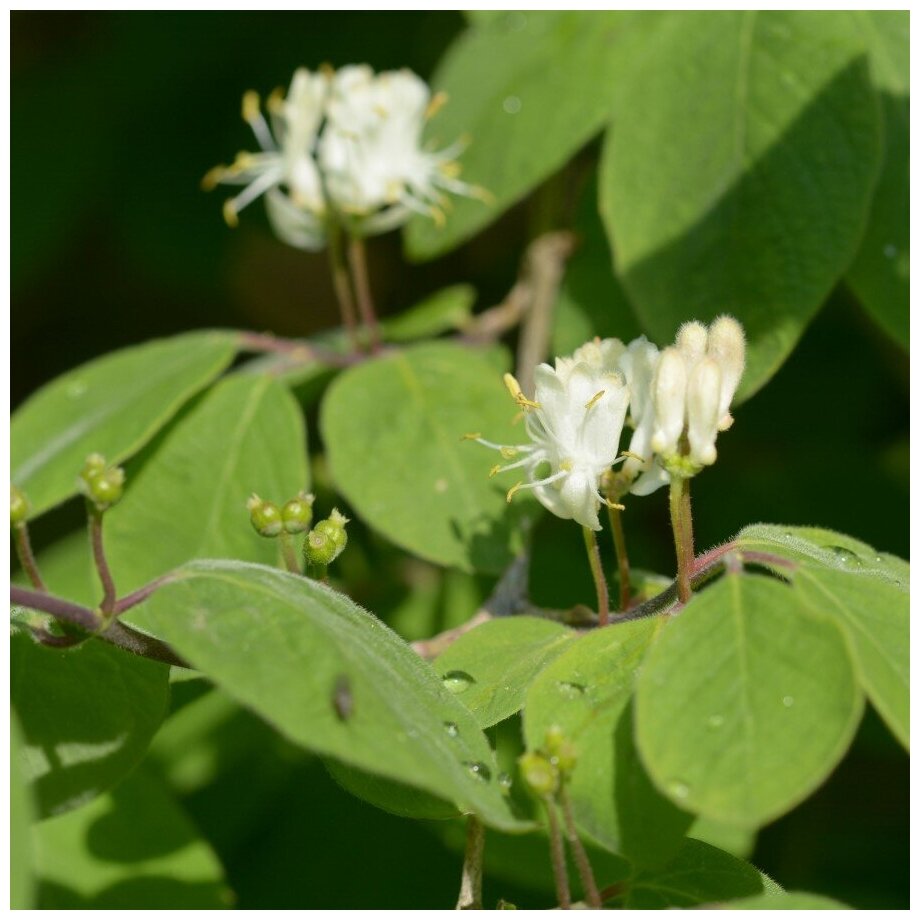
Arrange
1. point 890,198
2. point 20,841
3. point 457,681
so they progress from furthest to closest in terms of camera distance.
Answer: point 890,198
point 457,681
point 20,841

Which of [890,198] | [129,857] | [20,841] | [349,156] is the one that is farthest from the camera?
[349,156]

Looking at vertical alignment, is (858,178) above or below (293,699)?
above

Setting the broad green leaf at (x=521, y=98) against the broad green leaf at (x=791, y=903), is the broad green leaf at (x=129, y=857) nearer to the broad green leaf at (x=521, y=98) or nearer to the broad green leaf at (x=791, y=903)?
the broad green leaf at (x=791, y=903)

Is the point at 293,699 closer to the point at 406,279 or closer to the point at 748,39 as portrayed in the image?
the point at 748,39

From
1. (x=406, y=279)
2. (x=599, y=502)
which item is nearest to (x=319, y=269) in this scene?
(x=406, y=279)

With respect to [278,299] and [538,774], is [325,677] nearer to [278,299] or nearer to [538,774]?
[538,774]

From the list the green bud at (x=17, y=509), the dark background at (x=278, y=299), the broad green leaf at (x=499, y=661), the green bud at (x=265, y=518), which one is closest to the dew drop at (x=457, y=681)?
the broad green leaf at (x=499, y=661)

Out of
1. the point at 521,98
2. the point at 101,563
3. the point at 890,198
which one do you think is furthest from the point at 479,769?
the point at 521,98
